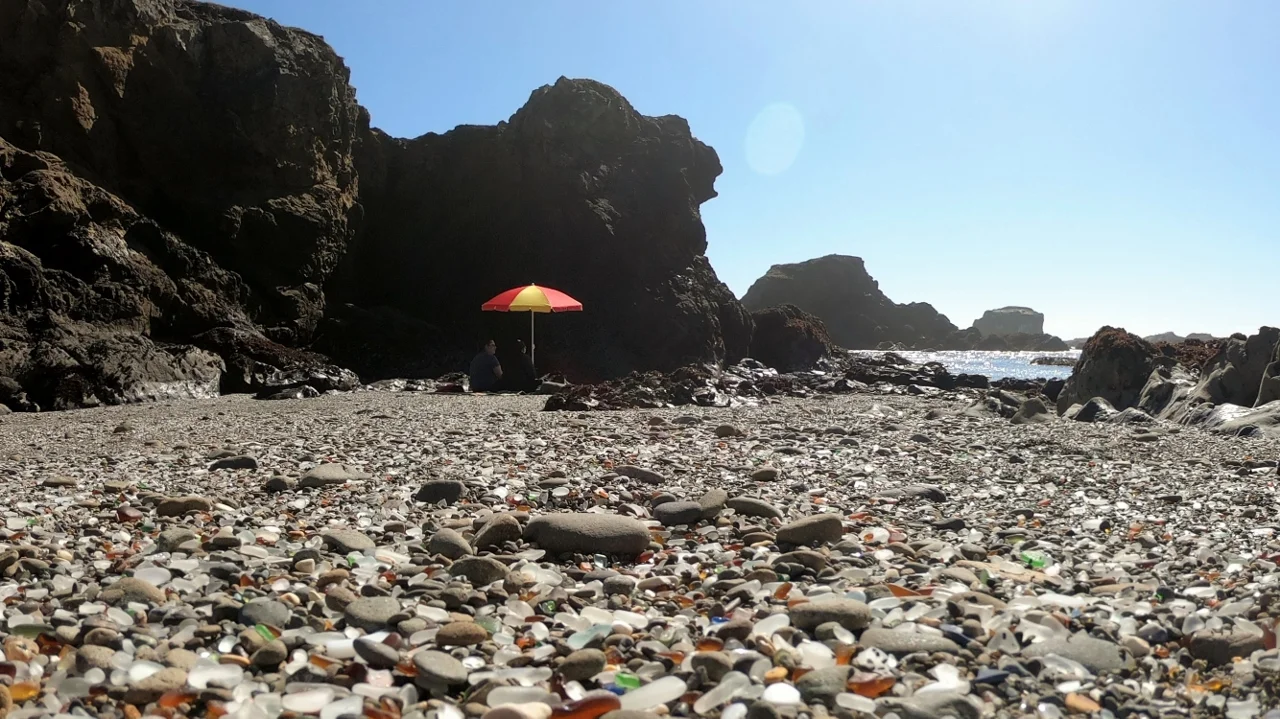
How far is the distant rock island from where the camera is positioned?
99250 millimetres

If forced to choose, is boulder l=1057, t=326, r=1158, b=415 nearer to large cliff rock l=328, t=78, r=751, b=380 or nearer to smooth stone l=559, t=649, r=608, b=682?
large cliff rock l=328, t=78, r=751, b=380

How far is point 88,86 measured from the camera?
2017 cm

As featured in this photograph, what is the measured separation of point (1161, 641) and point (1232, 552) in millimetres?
1481

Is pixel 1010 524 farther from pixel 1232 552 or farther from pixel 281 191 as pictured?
pixel 281 191

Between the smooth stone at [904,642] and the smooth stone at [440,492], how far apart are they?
3005 millimetres

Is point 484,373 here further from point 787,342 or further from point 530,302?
point 787,342

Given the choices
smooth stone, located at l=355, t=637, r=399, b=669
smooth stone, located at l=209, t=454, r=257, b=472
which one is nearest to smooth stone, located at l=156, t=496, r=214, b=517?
smooth stone, located at l=209, t=454, r=257, b=472

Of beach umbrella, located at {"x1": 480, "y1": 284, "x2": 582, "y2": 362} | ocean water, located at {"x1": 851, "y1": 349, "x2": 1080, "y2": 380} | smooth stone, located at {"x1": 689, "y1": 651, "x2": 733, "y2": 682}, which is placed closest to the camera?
smooth stone, located at {"x1": 689, "y1": 651, "x2": 733, "y2": 682}

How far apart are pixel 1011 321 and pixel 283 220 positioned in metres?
161

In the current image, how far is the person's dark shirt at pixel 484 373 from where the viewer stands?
16.9 metres

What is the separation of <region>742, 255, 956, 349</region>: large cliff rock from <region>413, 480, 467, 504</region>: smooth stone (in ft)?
307

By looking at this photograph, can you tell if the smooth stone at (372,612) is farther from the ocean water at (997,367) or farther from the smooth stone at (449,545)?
the ocean water at (997,367)

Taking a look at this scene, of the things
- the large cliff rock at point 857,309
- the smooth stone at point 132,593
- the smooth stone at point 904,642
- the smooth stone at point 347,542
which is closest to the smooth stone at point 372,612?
the smooth stone at point 132,593

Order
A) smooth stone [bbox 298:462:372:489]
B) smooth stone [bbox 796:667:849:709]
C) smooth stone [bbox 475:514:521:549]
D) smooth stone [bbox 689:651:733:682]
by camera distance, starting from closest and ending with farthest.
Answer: smooth stone [bbox 796:667:849:709] → smooth stone [bbox 689:651:733:682] → smooth stone [bbox 475:514:521:549] → smooth stone [bbox 298:462:372:489]
